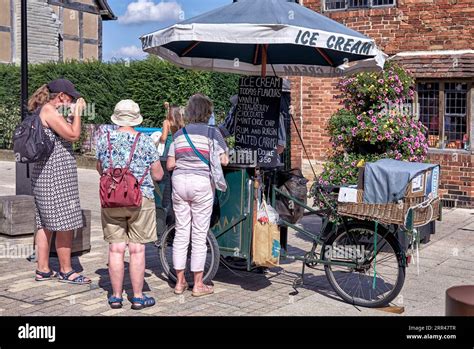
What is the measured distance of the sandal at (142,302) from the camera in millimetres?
5984

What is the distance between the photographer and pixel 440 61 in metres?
12.3

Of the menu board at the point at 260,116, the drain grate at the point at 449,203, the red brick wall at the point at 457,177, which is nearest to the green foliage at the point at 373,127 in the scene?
the menu board at the point at 260,116

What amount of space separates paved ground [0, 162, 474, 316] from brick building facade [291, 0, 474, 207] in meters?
3.92

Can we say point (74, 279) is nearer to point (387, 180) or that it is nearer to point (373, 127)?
point (387, 180)

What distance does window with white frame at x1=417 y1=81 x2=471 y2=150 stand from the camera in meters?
12.4

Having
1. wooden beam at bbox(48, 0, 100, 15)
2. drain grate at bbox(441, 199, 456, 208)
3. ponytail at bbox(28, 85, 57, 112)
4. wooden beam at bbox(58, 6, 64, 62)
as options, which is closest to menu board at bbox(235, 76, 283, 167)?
ponytail at bbox(28, 85, 57, 112)

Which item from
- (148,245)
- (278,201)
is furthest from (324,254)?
(148,245)

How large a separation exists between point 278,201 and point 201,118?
1175 mm

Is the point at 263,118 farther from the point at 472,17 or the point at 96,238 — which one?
the point at 472,17

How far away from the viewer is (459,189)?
12.3 meters

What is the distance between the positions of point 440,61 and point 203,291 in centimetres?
764

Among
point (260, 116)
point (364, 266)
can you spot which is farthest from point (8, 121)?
point (364, 266)

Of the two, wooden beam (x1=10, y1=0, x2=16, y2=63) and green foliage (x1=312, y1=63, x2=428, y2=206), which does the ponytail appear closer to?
green foliage (x1=312, y1=63, x2=428, y2=206)

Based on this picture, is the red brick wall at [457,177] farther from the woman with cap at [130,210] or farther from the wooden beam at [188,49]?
the woman with cap at [130,210]
